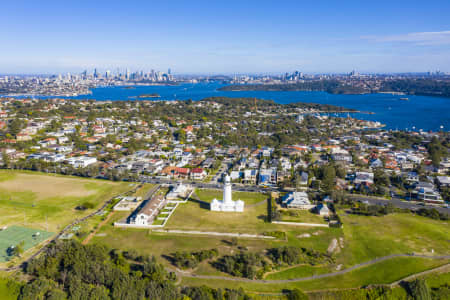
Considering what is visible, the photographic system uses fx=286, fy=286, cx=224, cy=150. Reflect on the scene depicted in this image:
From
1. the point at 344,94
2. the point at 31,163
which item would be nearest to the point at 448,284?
the point at 31,163

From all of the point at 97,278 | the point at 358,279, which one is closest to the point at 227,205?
the point at 358,279

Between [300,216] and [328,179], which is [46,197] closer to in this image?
[300,216]

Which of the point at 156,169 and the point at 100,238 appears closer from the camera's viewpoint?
the point at 100,238

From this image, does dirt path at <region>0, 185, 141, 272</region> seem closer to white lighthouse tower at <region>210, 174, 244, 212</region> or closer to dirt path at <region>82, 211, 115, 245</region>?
dirt path at <region>82, 211, 115, 245</region>

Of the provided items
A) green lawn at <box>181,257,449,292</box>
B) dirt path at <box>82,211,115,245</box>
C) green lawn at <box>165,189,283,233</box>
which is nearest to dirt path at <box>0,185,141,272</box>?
dirt path at <box>82,211,115,245</box>

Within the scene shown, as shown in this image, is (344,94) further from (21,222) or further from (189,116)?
(21,222)

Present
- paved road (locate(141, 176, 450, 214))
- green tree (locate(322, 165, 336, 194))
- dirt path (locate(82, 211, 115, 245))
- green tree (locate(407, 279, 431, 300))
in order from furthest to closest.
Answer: green tree (locate(322, 165, 336, 194)) → paved road (locate(141, 176, 450, 214)) → dirt path (locate(82, 211, 115, 245)) → green tree (locate(407, 279, 431, 300))

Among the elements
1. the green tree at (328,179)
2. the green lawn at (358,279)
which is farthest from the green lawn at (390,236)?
the green tree at (328,179)
